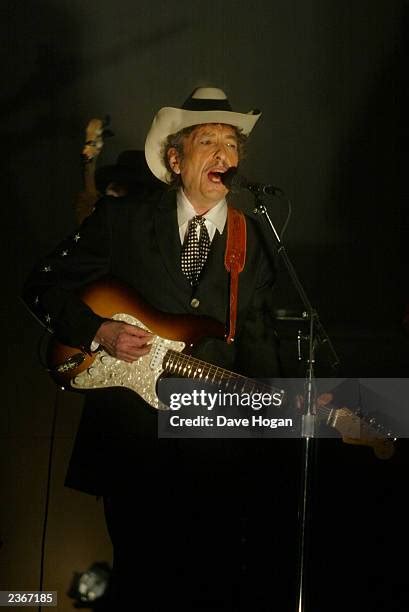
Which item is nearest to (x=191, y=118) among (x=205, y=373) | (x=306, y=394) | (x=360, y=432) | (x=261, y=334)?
(x=261, y=334)

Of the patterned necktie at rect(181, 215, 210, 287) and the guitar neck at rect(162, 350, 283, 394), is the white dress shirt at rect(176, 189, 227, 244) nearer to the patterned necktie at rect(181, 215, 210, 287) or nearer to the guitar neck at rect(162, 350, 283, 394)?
the patterned necktie at rect(181, 215, 210, 287)

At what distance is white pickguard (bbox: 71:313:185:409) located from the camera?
3395 mm

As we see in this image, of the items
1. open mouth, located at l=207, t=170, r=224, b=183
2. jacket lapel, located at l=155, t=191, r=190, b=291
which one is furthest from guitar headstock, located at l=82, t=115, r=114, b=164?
open mouth, located at l=207, t=170, r=224, b=183

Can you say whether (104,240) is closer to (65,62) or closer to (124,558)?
(65,62)

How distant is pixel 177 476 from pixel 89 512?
395 mm

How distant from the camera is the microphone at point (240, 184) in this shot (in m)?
3.08

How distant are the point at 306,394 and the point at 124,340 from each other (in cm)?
72

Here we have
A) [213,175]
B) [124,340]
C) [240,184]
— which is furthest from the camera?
[213,175]

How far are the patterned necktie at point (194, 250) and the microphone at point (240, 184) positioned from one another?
18 centimetres

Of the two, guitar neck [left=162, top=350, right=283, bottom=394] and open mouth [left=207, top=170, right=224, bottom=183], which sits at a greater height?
Result: open mouth [left=207, top=170, right=224, bottom=183]

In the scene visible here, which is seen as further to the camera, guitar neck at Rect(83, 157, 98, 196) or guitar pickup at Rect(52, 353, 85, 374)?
guitar neck at Rect(83, 157, 98, 196)

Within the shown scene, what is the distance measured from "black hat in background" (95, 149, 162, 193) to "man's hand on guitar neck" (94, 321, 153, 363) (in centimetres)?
56

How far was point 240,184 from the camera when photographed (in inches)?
127

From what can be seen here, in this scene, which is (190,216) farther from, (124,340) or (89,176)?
(124,340)
